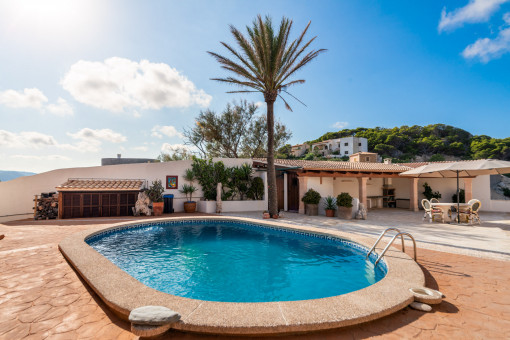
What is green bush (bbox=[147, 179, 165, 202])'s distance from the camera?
14.5 m

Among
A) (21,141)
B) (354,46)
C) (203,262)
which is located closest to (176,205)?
(203,262)

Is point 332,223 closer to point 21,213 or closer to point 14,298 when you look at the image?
point 14,298

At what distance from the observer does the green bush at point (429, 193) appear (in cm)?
1751

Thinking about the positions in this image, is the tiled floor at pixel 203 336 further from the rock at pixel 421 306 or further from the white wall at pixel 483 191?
the white wall at pixel 483 191

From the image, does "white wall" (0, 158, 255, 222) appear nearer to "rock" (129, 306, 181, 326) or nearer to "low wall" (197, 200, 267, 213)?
"low wall" (197, 200, 267, 213)

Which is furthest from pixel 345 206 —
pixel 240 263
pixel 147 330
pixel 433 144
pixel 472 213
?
pixel 433 144

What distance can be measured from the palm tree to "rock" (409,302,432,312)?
32.1 feet

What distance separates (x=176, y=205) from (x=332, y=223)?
389 inches

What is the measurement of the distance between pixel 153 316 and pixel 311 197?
12.2 meters

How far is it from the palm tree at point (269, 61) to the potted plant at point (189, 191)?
5.28 metres

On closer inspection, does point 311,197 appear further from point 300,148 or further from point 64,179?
point 300,148

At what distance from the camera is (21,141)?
1838 cm

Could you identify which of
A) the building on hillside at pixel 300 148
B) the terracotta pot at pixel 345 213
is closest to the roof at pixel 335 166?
the terracotta pot at pixel 345 213

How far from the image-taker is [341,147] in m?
63.1
